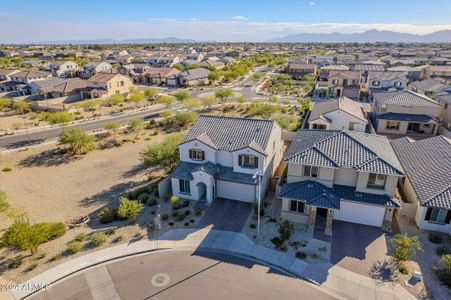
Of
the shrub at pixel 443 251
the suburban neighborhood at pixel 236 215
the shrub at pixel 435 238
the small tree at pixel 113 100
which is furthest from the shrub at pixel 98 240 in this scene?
the small tree at pixel 113 100

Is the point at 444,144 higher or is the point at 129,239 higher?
the point at 444,144

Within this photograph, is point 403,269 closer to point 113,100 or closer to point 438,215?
point 438,215

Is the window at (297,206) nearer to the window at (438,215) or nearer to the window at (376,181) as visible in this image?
the window at (376,181)

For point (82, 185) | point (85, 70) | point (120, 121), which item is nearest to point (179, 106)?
point (120, 121)

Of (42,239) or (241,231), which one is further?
(241,231)

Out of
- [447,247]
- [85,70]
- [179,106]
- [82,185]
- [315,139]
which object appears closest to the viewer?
[447,247]

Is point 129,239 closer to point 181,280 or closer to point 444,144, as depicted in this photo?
point 181,280

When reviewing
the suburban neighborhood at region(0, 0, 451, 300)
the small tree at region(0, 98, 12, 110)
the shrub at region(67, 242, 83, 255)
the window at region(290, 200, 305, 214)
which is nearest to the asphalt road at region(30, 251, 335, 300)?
the suburban neighborhood at region(0, 0, 451, 300)

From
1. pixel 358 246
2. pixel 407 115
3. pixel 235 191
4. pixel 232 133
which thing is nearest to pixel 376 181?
pixel 358 246

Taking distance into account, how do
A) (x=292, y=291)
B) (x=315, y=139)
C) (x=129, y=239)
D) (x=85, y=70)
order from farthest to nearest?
(x=85, y=70) → (x=315, y=139) → (x=129, y=239) → (x=292, y=291)
